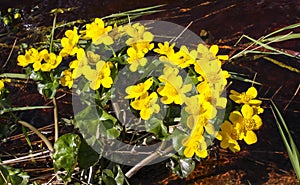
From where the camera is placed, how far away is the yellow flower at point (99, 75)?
1466mm

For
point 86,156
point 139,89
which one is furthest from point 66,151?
point 139,89

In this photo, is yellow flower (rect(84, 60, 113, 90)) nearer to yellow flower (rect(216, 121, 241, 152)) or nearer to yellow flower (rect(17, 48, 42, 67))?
yellow flower (rect(17, 48, 42, 67))

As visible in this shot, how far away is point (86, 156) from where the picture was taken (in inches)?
62.9

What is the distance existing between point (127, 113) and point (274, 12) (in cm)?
128

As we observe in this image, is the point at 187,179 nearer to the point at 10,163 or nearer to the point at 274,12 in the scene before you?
the point at 10,163

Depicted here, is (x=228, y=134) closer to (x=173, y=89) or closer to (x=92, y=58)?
(x=173, y=89)

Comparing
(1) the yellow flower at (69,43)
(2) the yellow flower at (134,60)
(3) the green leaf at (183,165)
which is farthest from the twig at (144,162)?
(1) the yellow flower at (69,43)

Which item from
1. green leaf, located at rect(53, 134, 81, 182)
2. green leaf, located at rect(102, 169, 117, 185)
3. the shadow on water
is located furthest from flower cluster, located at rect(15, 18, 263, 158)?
the shadow on water

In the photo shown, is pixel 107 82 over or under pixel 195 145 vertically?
over

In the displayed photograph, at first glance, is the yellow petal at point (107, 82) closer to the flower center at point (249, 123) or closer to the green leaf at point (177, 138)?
the green leaf at point (177, 138)

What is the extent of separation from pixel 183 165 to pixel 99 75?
0.38 metres

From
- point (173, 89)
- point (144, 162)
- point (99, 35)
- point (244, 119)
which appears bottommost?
point (144, 162)

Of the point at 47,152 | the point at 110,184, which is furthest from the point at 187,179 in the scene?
the point at 47,152

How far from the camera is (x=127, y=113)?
1.60m
